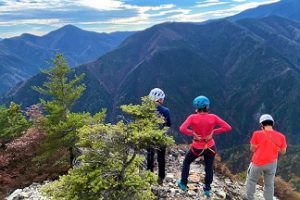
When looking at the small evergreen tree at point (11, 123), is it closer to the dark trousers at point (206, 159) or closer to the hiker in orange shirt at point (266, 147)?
the dark trousers at point (206, 159)

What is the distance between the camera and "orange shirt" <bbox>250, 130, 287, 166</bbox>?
36.6 ft

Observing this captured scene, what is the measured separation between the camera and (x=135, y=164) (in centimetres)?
954

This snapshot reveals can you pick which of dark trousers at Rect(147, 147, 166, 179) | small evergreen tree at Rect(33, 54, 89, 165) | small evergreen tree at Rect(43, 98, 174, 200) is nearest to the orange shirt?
dark trousers at Rect(147, 147, 166, 179)

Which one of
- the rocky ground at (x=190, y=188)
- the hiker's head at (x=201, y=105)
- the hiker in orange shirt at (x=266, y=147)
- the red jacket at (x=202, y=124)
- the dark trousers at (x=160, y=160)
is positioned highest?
the hiker's head at (x=201, y=105)

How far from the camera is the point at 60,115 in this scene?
696 inches

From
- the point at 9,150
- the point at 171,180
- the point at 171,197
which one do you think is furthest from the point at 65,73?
the point at 171,197

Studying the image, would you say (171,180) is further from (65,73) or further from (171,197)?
(65,73)

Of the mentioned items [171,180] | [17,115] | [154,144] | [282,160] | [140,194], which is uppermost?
[154,144]

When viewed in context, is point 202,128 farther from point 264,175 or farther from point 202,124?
point 264,175

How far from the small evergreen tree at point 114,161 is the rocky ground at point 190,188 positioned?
3.41 m

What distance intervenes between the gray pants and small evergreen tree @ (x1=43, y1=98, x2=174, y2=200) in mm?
3891

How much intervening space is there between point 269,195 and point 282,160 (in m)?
115

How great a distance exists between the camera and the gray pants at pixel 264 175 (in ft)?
37.3

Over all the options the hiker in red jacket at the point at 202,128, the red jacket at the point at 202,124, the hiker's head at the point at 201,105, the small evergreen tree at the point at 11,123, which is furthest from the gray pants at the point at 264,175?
the small evergreen tree at the point at 11,123
